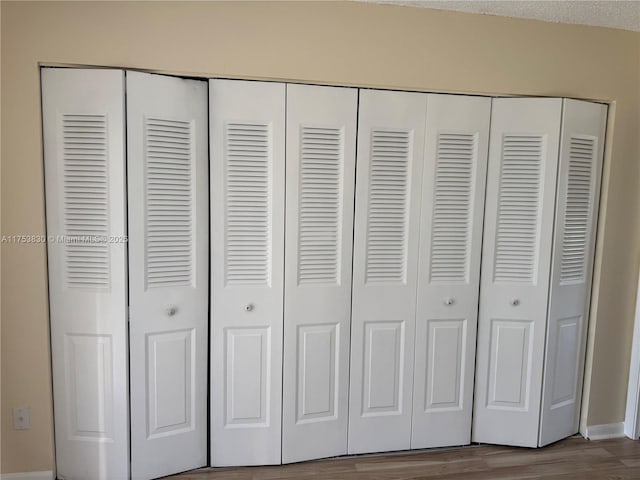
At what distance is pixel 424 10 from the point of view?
2279 millimetres

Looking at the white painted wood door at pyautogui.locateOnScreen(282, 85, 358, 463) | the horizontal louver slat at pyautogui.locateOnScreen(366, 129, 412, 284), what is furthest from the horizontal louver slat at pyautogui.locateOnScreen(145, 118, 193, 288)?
the horizontal louver slat at pyautogui.locateOnScreen(366, 129, 412, 284)

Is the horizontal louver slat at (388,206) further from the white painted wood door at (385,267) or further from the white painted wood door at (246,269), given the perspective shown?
the white painted wood door at (246,269)

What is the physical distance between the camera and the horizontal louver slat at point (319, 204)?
7.41 feet

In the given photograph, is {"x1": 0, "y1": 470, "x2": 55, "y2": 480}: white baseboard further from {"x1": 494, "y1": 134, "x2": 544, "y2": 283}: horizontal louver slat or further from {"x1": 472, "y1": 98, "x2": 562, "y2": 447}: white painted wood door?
{"x1": 494, "y1": 134, "x2": 544, "y2": 283}: horizontal louver slat

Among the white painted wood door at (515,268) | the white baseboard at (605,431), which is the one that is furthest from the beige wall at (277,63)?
the white baseboard at (605,431)

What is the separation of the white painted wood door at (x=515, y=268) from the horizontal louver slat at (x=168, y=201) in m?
1.65

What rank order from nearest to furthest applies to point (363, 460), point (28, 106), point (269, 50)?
point (28, 106) < point (269, 50) < point (363, 460)

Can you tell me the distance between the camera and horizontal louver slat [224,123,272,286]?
2.19m

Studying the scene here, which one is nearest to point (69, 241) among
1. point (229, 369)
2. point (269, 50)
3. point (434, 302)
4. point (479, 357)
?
point (229, 369)

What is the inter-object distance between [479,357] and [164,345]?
1.78m

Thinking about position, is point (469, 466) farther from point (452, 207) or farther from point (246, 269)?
point (246, 269)

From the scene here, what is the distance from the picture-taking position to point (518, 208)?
246 cm

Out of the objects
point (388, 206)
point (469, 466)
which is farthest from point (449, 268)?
point (469, 466)

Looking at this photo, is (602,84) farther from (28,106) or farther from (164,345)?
(28,106)
